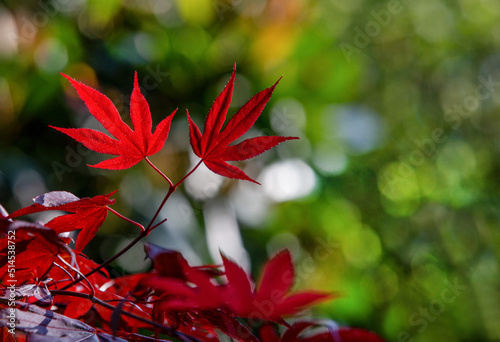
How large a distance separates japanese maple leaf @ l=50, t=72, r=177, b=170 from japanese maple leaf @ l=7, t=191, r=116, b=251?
1.0 inches

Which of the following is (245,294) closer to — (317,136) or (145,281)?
(145,281)

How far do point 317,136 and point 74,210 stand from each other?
57.2 inches

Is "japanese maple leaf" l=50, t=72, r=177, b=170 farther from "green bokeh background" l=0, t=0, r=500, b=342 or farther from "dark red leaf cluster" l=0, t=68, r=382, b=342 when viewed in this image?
"green bokeh background" l=0, t=0, r=500, b=342

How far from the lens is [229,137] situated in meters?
0.28

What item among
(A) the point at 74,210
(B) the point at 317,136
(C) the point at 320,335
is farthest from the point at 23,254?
→ (B) the point at 317,136

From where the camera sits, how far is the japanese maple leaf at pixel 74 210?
0.24 metres

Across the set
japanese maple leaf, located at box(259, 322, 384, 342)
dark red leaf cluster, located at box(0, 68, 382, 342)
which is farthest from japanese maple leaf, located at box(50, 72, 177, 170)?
japanese maple leaf, located at box(259, 322, 384, 342)

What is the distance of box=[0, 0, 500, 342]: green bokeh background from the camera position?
121 cm

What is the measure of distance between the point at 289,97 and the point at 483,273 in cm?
122

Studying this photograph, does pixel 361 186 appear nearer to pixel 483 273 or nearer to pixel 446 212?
pixel 446 212

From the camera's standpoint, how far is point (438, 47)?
2.46 meters

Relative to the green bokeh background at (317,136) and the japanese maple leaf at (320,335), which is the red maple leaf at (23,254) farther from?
the green bokeh background at (317,136)

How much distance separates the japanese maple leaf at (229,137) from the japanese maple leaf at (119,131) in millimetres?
24

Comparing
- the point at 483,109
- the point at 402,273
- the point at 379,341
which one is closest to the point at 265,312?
the point at 379,341
